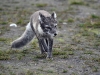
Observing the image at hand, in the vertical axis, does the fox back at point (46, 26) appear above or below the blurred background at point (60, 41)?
above

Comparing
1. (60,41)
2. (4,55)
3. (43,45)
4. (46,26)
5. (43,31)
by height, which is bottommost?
(60,41)

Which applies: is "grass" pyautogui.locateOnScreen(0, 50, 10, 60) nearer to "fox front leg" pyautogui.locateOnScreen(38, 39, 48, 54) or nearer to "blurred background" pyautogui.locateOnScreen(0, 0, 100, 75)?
"blurred background" pyautogui.locateOnScreen(0, 0, 100, 75)

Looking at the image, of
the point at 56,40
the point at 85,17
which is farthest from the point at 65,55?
the point at 85,17

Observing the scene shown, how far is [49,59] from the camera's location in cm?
896

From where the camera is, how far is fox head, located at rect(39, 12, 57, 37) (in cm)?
852

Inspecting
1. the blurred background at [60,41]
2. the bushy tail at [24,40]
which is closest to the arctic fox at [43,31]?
the bushy tail at [24,40]

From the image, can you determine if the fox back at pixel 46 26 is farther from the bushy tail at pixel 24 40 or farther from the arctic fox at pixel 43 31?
the bushy tail at pixel 24 40

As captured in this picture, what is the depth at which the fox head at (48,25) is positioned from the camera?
27.9 ft

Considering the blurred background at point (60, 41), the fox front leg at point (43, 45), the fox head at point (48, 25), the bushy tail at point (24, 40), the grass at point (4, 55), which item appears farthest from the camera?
the bushy tail at point (24, 40)

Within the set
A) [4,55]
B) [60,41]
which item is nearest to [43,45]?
[4,55]

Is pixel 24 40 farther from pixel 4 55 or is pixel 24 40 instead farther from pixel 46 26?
pixel 46 26

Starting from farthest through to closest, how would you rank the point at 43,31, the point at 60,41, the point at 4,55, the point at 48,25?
the point at 60,41 < the point at 4,55 < the point at 43,31 < the point at 48,25

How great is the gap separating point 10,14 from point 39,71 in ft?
25.8

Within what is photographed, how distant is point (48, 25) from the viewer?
8.58 metres
